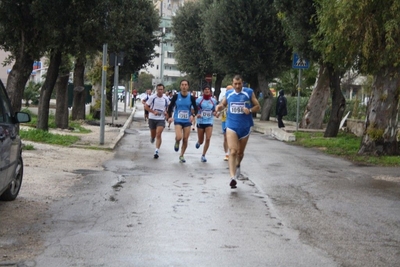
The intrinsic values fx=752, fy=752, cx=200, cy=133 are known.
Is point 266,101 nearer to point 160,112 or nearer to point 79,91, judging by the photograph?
point 79,91

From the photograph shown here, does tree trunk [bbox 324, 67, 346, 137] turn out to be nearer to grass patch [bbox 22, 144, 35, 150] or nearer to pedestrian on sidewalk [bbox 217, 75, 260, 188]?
grass patch [bbox 22, 144, 35, 150]

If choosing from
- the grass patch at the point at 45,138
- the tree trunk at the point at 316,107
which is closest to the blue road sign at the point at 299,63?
the tree trunk at the point at 316,107

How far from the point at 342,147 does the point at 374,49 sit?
458cm

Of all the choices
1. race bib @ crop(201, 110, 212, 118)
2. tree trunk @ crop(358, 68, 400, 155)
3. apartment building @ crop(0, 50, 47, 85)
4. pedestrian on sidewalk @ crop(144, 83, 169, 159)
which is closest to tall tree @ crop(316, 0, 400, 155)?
tree trunk @ crop(358, 68, 400, 155)

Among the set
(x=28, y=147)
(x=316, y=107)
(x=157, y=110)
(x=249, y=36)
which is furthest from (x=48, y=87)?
(x=249, y=36)

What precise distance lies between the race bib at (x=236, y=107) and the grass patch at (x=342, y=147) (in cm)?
593

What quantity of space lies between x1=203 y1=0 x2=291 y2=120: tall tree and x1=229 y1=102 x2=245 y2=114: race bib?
2572cm

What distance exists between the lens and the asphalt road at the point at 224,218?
23.0ft

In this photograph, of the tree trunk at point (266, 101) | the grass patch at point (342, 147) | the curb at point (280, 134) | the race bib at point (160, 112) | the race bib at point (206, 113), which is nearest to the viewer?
the race bib at point (206, 113)

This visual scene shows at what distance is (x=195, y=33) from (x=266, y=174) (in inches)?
1802

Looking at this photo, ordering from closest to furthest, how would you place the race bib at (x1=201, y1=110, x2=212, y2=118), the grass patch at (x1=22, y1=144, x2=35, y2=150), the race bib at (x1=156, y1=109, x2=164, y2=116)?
the grass patch at (x1=22, y1=144, x2=35, y2=150)
the race bib at (x1=201, y1=110, x2=212, y2=118)
the race bib at (x1=156, y1=109, x2=164, y2=116)

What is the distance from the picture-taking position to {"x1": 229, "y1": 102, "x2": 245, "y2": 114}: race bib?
484 inches

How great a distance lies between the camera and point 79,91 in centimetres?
3056

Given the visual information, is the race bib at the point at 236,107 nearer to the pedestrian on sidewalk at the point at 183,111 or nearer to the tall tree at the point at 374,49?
the pedestrian on sidewalk at the point at 183,111
